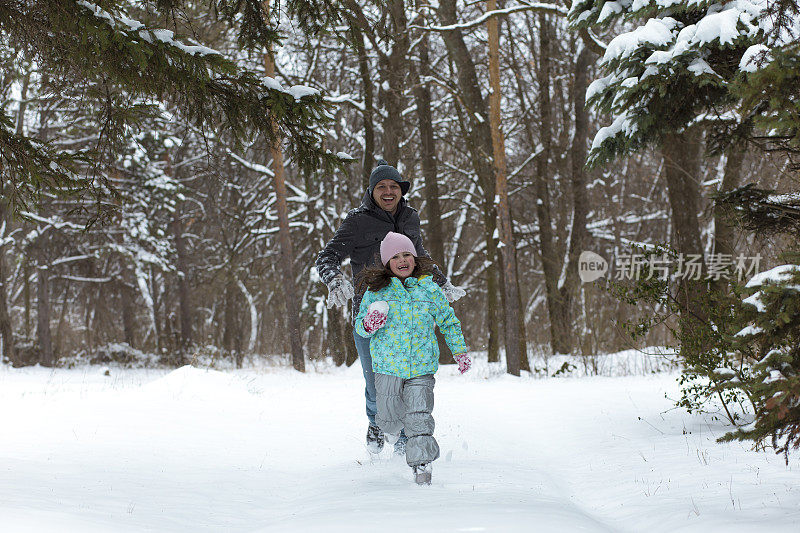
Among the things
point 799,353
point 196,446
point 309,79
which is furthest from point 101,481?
point 309,79

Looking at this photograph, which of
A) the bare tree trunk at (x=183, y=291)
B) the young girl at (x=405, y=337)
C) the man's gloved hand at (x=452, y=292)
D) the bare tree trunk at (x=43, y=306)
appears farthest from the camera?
the bare tree trunk at (x=183, y=291)

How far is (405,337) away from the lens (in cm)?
Result: 423

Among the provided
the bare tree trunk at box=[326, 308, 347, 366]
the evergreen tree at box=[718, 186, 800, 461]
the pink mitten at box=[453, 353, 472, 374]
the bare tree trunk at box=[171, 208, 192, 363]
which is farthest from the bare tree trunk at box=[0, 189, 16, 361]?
the evergreen tree at box=[718, 186, 800, 461]

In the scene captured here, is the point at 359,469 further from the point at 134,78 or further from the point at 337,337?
the point at 337,337

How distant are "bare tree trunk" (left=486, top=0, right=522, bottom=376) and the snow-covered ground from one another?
145 inches

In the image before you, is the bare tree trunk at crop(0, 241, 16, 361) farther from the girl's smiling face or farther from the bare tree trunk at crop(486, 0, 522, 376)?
the girl's smiling face

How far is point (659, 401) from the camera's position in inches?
295

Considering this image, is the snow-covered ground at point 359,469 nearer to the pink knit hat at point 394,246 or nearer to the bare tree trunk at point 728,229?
the pink knit hat at point 394,246

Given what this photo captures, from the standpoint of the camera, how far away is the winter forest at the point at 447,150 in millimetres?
4445

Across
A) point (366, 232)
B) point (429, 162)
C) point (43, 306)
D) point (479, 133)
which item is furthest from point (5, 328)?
point (366, 232)

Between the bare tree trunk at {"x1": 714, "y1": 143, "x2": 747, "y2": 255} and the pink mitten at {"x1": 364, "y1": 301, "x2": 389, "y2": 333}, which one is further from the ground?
the bare tree trunk at {"x1": 714, "y1": 143, "x2": 747, "y2": 255}

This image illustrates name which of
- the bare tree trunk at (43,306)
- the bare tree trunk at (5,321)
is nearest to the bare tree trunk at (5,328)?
the bare tree trunk at (5,321)

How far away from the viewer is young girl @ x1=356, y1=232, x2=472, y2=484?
4.12 metres

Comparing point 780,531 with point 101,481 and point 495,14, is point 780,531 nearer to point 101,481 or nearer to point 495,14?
point 101,481
